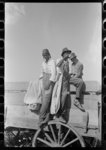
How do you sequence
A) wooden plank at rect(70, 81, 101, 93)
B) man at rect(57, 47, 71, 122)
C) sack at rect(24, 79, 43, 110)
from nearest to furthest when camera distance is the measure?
1. wooden plank at rect(70, 81, 101, 93)
2. man at rect(57, 47, 71, 122)
3. sack at rect(24, 79, 43, 110)

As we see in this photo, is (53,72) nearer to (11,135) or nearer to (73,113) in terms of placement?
(73,113)

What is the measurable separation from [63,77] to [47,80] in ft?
0.70

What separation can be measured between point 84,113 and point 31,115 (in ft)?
2.37

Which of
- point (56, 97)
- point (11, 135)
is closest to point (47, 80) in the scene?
point (56, 97)

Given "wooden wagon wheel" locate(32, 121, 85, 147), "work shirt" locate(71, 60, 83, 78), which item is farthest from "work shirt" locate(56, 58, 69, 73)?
"wooden wagon wheel" locate(32, 121, 85, 147)

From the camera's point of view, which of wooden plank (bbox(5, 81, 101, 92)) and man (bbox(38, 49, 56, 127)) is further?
man (bbox(38, 49, 56, 127))

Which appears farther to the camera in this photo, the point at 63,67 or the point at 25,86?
the point at 25,86

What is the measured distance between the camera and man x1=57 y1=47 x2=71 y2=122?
3645 millimetres

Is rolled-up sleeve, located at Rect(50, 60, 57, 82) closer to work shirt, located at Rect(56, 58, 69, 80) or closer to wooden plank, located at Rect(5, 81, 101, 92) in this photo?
work shirt, located at Rect(56, 58, 69, 80)

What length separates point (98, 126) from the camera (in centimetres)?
356

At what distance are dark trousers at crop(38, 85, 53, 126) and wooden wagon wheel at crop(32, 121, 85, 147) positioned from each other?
0.30 ft

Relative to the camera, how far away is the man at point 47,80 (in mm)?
3689

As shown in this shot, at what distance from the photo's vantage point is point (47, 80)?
12.2ft

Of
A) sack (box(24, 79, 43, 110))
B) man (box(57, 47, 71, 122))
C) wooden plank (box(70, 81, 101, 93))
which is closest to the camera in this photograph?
wooden plank (box(70, 81, 101, 93))
